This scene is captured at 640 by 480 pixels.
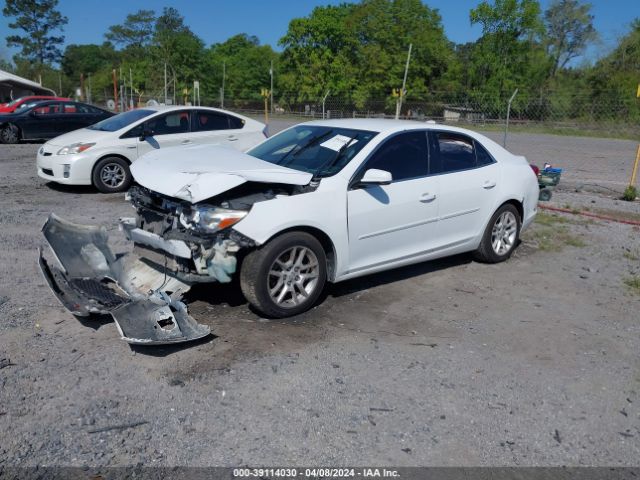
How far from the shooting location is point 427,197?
18.1ft

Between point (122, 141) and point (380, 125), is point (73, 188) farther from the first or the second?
point (380, 125)

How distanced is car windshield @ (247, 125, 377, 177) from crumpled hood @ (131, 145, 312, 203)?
12.3 inches

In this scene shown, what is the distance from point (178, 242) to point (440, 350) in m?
2.21

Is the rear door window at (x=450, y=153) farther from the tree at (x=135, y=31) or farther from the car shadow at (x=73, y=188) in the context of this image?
the tree at (x=135, y=31)

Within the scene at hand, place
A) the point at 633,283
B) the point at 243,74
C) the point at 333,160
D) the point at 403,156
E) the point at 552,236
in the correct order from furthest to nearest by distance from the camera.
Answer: the point at 243,74, the point at 552,236, the point at 633,283, the point at 403,156, the point at 333,160

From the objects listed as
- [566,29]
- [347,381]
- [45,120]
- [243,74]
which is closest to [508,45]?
[566,29]

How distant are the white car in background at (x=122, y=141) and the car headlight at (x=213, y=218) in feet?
17.0

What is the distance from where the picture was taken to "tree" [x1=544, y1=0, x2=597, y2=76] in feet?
210

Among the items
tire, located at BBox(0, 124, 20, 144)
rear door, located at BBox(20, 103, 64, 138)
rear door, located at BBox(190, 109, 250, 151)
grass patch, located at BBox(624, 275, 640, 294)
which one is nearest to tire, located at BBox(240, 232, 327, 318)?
grass patch, located at BBox(624, 275, 640, 294)

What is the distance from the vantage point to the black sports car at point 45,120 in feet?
59.4

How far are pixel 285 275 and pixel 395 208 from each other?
1.29m

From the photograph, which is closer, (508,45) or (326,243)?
(326,243)

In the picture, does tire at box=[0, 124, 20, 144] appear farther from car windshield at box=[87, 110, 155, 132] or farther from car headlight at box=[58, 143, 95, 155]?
car headlight at box=[58, 143, 95, 155]

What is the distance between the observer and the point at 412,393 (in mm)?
3756
